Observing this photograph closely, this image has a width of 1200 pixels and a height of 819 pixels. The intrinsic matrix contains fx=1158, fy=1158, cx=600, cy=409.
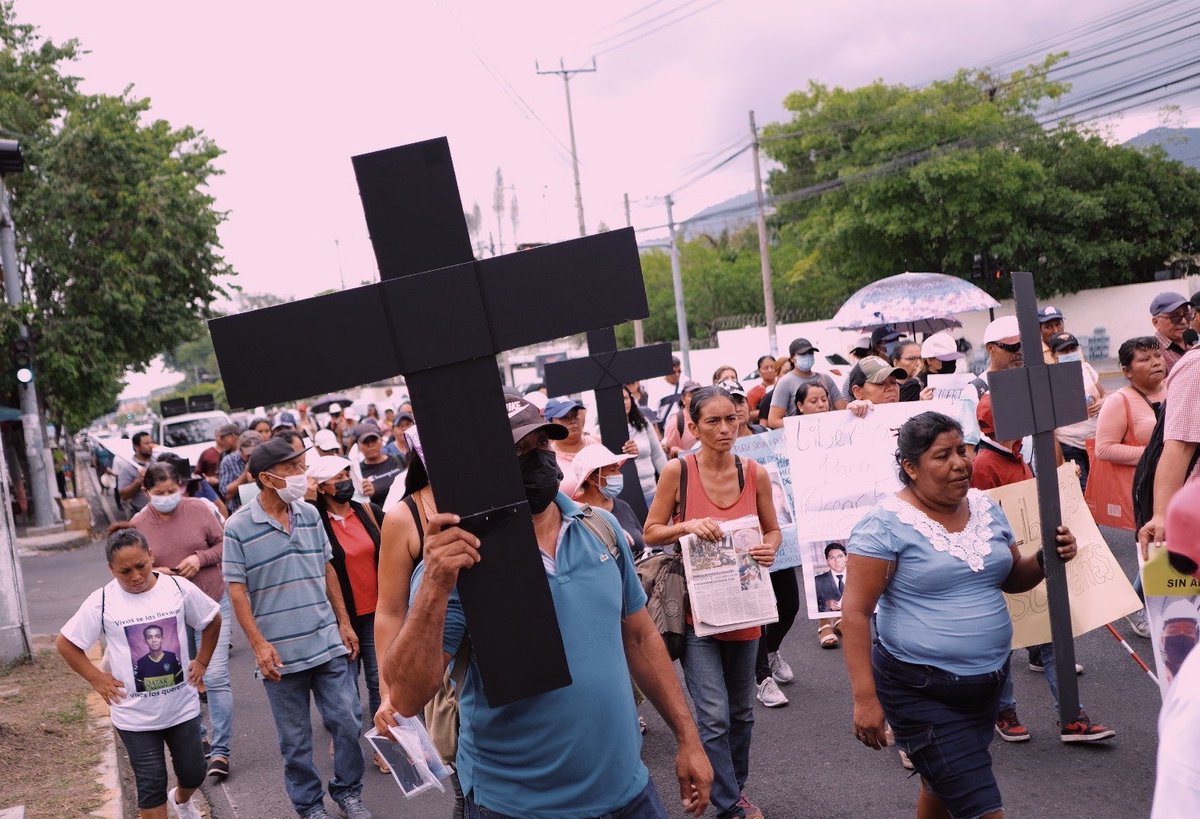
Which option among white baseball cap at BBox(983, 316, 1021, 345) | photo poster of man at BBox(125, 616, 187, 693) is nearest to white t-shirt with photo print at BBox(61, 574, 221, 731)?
photo poster of man at BBox(125, 616, 187, 693)

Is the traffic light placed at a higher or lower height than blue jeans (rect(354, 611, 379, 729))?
higher

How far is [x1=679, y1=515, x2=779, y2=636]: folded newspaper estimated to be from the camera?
5.15 meters

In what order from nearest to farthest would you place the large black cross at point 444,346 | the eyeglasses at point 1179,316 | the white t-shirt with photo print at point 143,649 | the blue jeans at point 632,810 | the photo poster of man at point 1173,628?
the large black cross at point 444,346, the blue jeans at point 632,810, the photo poster of man at point 1173,628, the white t-shirt with photo print at point 143,649, the eyeglasses at point 1179,316

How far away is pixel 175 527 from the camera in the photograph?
23.4 ft

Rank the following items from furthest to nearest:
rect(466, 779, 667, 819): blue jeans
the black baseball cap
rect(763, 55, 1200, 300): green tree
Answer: rect(763, 55, 1200, 300): green tree
the black baseball cap
rect(466, 779, 667, 819): blue jeans

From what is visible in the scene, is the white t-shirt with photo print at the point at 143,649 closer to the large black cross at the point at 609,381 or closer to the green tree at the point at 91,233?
the large black cross at the point at 609,381

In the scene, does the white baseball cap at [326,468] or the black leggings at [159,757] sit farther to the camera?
the white baseball cap at [326,468]

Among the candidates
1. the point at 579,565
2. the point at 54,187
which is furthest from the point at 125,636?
the point at 54,187

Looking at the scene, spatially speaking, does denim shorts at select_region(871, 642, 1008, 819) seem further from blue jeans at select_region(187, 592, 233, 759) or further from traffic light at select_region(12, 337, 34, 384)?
traffic light at select_region(12, 337, 34, 384)

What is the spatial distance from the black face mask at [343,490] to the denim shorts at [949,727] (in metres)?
3.51

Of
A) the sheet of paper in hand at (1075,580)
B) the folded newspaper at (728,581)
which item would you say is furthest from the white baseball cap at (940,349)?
the folded newspaper at (728,581)

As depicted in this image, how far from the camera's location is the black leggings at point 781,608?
254 inches

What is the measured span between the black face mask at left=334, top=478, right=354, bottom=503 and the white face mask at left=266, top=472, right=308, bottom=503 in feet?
1.81

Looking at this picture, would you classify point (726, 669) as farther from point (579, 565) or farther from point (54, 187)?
point (54, 187)
